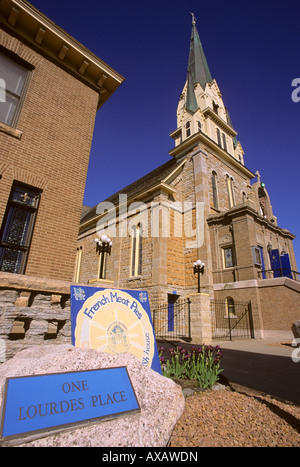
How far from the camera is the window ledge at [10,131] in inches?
231

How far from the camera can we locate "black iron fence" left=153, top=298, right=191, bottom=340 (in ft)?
43.2

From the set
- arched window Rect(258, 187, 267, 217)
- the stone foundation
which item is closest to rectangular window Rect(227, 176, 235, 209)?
arched window Rect(258, 187, 267, 217)

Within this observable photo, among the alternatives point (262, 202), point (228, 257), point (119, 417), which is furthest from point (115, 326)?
point (262, 202)

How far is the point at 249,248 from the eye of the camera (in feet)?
48.1

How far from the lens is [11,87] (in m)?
6.63

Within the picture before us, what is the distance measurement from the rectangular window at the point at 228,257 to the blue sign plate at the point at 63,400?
14.6 meters

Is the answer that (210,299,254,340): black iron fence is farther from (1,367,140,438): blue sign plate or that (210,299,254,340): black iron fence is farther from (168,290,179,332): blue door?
(1,367,140,438): blue sign plate

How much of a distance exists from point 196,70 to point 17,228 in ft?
102

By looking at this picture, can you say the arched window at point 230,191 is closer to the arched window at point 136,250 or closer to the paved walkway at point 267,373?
the arched window at point 136,250

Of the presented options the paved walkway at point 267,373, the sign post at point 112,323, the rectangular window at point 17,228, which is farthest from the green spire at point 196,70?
the sign post at point 112,323

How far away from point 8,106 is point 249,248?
14.4m

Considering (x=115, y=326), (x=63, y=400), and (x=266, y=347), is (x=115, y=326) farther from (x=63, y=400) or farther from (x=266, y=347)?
(x=266, y=347)
